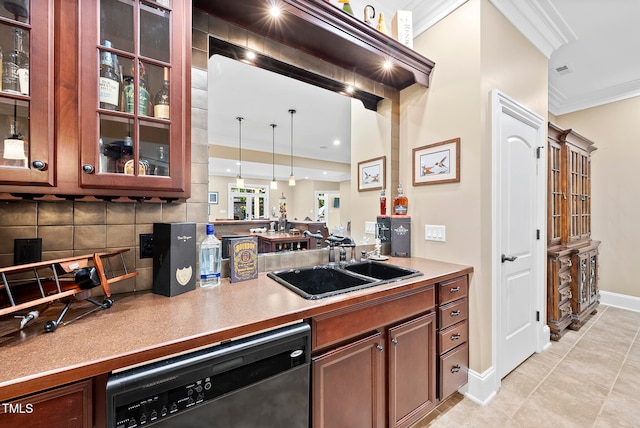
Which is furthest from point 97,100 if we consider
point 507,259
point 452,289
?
point 507,259

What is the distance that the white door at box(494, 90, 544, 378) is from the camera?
6.47 feet

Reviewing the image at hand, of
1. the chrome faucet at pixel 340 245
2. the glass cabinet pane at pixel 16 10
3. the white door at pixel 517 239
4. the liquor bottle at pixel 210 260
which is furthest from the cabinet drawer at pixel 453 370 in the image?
the glass cabinet pane at pixel 16 10

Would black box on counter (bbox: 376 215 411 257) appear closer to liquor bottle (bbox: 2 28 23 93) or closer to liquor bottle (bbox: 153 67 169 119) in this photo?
liquor bottle (bbox: 153 67 169 119)

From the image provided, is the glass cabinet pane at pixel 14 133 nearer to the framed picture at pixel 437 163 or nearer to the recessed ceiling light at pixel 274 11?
the recessed ceiling light at pixel 274 11

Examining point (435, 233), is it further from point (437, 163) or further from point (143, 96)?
point (143, 96)

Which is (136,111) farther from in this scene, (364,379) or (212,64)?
(364,379)

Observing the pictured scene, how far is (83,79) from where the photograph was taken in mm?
964

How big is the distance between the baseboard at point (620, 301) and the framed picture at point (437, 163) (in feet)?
12.6

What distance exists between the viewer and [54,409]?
0.69 meters

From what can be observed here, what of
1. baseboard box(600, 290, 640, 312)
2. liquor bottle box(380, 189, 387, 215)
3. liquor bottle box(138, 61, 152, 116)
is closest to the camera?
liquor bottle box(138, 61, 152, 116)

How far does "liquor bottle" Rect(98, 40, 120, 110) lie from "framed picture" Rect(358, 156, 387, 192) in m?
1.97

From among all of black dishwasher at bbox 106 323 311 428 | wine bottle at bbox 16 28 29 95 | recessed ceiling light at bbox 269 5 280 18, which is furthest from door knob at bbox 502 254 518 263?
wine bottle at bbox 16 28 29 95

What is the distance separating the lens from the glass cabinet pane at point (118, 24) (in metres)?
1.02

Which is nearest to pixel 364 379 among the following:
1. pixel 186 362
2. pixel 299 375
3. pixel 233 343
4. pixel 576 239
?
pixel 299 375
